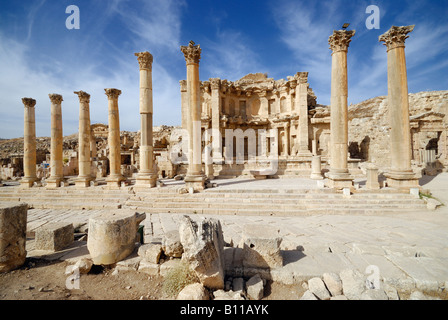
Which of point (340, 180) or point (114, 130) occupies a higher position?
point (114, 130)

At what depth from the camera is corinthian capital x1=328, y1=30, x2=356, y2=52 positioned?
9.08 m

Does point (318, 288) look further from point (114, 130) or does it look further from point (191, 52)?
point (114, 130)

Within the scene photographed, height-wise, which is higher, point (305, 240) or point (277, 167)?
point (277, 167)

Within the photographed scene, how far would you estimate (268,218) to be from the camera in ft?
23.0

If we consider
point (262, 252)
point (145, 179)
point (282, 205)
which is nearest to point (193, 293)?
point (262, 252)

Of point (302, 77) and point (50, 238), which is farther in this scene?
point (302, 77)

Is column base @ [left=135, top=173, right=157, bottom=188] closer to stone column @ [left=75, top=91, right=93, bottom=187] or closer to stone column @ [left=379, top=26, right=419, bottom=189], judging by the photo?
stone column @ [left=75, top=91, right=93, bottom=187]

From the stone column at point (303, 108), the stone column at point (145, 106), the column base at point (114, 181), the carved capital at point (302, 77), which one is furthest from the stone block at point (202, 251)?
the carved capital at point (302, 77)

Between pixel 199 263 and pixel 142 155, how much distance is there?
30.1 feet

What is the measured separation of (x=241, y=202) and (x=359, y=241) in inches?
169

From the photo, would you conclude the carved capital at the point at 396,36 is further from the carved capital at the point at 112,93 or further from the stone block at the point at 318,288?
the carved capital at the point at 112,93

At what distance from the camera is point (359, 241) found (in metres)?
4.74

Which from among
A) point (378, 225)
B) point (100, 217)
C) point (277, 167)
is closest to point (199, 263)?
point (100, 217)
